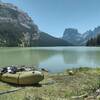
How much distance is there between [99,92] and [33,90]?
18.8 ft

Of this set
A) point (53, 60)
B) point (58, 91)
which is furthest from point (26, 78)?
point (53, 60)

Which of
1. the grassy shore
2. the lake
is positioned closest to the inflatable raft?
the grassy shore

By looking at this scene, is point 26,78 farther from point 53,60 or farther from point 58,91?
point 53,60

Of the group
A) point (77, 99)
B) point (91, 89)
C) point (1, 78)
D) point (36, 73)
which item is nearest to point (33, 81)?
point (36, 73)

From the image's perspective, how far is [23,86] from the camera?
54.1ft

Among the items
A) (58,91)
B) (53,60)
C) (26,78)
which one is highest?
(26,78)

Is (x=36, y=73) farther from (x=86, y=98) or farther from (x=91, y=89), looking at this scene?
(x=86, y=98)

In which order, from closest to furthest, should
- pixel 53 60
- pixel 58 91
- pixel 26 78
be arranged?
pixel 58 91 < pixel 26 78 < pixel 53 60

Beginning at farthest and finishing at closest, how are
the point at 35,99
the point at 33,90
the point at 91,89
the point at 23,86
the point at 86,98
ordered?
the point at 23,86 → the point at 33,90 → the point at 91,89 → the point at 86,98 → the point at 35,99

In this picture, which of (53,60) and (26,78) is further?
(53,60)

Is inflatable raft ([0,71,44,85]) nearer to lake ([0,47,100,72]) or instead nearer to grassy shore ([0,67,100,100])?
grassy shore ([0,67,100,100])

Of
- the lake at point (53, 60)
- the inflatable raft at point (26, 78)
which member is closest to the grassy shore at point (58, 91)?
the inflatable raft at point (26, 78)

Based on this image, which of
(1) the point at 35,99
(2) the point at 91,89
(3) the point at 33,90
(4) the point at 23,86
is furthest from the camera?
(4) the point at 23,86

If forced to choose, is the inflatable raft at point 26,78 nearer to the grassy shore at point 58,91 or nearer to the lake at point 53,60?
the grassy shore at point 58,91
